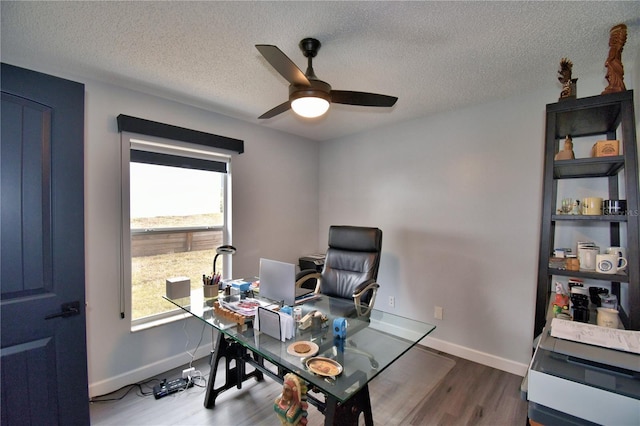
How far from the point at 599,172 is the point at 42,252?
3.33 m

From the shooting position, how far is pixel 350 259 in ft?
8.60

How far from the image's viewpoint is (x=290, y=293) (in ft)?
5.95

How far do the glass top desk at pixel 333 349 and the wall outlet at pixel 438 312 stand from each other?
3.81 ft

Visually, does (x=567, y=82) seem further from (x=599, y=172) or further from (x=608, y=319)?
(x=608, y=319)

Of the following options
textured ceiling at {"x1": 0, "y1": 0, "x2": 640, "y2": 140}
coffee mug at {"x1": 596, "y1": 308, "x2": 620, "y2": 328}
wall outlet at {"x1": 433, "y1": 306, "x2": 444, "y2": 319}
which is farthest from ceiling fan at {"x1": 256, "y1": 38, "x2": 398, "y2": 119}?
wall outlet at {"x1": 433, "y1": 306, "x2": 444, "y2": 319}

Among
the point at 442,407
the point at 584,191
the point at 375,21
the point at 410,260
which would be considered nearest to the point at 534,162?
the point at 584,191

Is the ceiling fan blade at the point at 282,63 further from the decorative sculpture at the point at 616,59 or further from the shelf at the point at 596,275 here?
the shelf at the point at 596,275

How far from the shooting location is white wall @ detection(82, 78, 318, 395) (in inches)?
81.3

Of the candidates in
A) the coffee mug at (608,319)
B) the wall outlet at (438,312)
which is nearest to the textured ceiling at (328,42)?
the coffee mug at (608,319)

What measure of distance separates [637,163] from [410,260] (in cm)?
185

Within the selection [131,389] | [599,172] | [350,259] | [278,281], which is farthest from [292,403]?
[599,172]

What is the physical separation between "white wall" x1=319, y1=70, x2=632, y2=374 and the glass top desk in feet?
3.78

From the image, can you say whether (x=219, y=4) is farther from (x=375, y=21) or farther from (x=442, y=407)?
(x=442, y=407)

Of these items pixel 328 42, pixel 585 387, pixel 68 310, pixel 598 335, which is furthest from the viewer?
pixel 328 42
